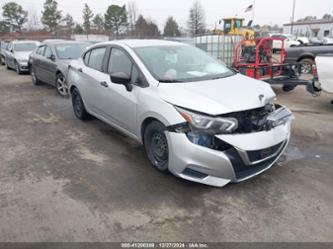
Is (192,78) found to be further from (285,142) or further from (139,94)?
(285,142)

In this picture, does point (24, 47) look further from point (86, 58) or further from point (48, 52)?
point (86, 58)

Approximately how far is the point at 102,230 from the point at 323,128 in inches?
174

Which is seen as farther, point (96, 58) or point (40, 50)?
point (40, 50)

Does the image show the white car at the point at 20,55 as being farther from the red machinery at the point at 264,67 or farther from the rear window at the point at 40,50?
the red machinery at the point at 264,67

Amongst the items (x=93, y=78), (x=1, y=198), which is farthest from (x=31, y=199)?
(x=93, y=78)

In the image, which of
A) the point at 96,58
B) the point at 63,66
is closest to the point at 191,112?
the point at 96,58

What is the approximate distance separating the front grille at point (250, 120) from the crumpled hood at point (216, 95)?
65 mm

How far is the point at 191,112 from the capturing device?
115 inches

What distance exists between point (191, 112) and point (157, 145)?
0.73m

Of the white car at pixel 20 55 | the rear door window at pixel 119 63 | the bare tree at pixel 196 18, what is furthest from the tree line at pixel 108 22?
the rear door window at pixel 119 63

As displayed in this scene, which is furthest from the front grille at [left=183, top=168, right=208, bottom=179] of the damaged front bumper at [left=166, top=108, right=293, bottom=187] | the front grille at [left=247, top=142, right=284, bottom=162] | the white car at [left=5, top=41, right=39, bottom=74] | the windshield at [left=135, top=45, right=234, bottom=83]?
the white car at [left=5, top=41, right=39, bottom=74]

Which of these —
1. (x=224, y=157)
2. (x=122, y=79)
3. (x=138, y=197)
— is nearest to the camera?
(x=224, y=157)

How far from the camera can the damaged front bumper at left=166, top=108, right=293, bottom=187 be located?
2812 millimetres

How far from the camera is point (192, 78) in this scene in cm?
359
